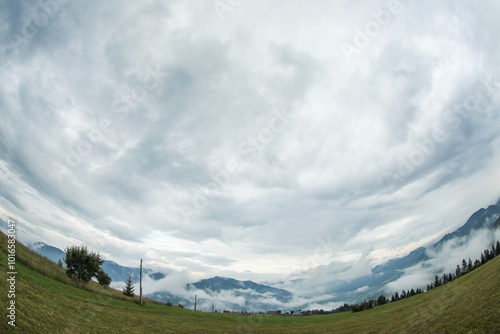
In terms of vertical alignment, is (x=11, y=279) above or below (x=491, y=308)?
above

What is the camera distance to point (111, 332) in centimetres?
2389

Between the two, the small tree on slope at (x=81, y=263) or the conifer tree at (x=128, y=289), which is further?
the conifer tree at (x=128, y=289)

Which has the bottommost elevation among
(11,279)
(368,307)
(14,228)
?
(368,307)

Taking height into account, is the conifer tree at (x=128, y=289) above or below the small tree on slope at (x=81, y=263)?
below

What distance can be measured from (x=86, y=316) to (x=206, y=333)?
795 inches

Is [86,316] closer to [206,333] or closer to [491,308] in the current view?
[206,333]

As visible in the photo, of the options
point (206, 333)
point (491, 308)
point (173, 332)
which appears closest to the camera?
point (491, 308)

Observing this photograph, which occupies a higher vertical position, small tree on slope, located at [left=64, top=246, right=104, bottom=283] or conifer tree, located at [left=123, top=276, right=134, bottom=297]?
small tree on slope, located at [left=64, top=246, right=104, bottom=283]

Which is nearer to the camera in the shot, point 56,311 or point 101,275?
point 56,311

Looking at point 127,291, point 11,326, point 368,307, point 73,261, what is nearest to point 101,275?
point 127,291

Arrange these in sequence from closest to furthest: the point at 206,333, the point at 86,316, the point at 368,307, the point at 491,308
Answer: the point at 491,308, the point at 86,316, the point at 206,333, the point at 368,307

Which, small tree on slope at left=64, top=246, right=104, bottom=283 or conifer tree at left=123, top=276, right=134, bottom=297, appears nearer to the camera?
small tree on slope at left=64, top=246, right=104, bottom=283

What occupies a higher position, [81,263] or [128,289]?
[81,263]

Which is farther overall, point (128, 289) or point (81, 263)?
point (128, 289)
